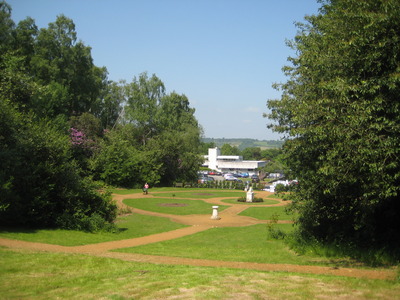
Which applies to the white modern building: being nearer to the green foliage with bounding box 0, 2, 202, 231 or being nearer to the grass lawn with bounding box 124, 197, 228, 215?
the green foliage with bounding box 0, 2, 202, 231

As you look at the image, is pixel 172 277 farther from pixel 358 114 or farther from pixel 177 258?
pixel 358 114

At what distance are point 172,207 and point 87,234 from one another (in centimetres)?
1272

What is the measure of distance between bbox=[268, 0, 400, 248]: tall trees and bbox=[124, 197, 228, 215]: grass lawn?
51.6 ft

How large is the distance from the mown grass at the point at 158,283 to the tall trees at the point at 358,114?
2903 millimetres

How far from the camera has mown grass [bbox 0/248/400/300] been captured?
6789mm

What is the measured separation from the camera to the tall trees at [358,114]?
891 cm

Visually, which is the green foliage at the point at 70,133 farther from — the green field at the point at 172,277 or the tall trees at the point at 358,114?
the tall trees at the point at 358,114

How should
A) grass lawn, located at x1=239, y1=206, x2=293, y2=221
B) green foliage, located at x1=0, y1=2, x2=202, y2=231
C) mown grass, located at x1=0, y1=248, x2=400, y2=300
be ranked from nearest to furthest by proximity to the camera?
1. mown grass, located at x1=0, y1=248, x2=400, y2=300
2. green foliage, located at x1=0, y1=2, x2=202, y2=231
3. grass lawn, located at x1=239, y1=206, x2=293, y2=221

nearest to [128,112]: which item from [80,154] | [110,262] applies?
[80,154]

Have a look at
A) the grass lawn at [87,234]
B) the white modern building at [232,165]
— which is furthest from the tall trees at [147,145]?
the white modern building at [232,165]

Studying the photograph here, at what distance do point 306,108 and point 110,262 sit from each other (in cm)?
719

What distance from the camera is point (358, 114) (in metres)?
Answer: 9.32

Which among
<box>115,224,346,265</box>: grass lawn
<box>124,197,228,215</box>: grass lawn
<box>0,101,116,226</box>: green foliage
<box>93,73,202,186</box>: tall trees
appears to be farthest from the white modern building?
<box>0,101,116,226</box>: green foliage

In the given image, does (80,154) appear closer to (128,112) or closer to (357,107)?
(128,112)
